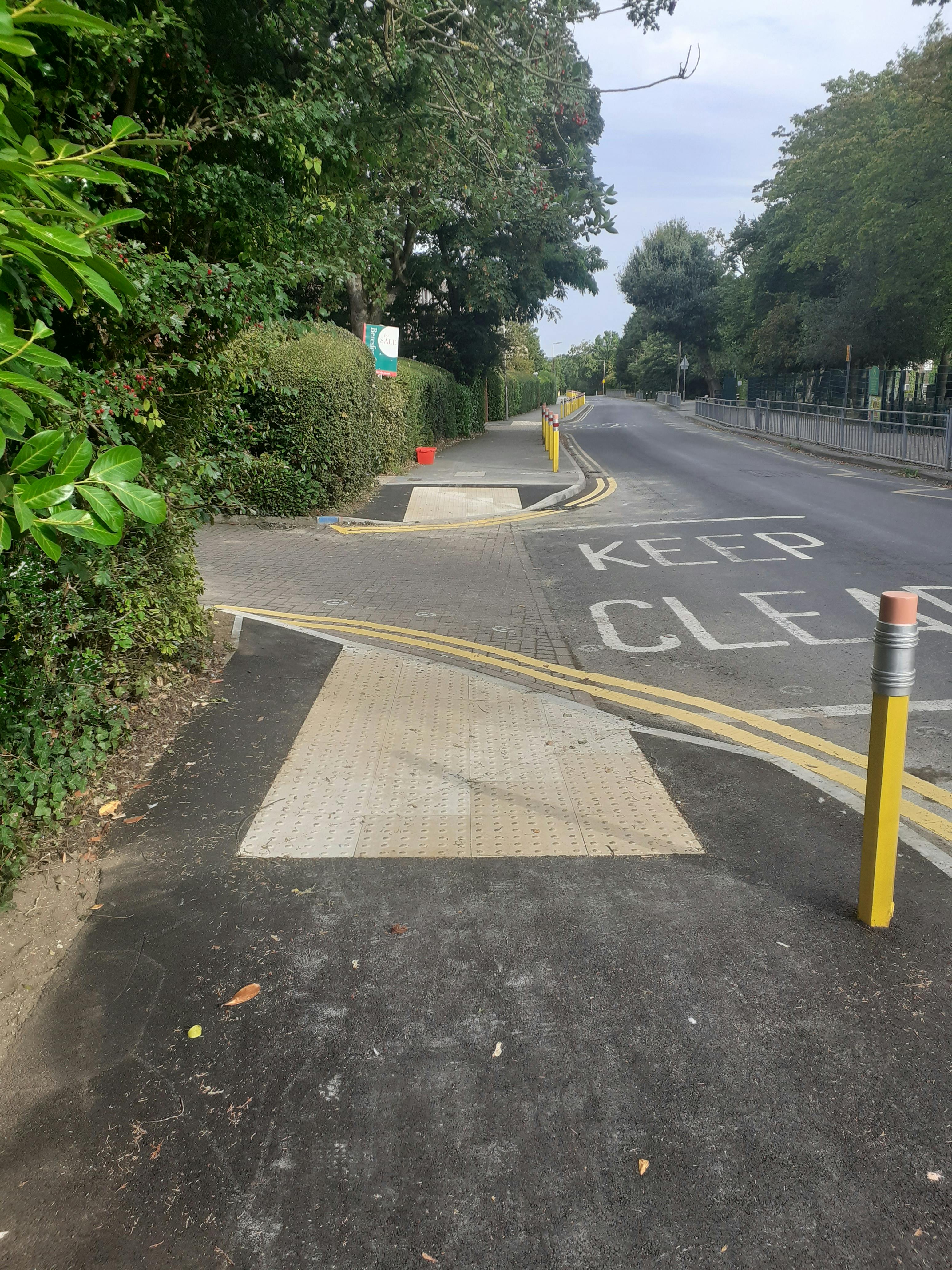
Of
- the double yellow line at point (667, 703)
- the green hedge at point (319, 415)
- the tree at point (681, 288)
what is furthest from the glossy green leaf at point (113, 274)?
the tree at point (681, 288)

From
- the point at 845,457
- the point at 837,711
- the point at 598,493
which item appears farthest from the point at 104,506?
the point at 845,457

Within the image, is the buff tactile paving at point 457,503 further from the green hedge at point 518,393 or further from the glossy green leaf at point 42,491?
the green hedge at point 518,393

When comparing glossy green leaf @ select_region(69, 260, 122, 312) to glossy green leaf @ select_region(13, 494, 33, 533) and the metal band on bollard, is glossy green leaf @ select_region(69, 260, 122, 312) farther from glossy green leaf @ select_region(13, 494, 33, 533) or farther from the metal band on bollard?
the metal band on bollard

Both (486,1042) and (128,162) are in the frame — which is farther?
(486,1042)

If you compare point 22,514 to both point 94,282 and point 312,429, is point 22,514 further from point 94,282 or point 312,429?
point 312,429

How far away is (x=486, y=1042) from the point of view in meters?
2.77

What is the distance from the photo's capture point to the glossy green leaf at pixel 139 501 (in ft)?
6.10

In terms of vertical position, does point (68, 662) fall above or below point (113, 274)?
below

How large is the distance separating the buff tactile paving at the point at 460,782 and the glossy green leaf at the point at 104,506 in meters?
2.33

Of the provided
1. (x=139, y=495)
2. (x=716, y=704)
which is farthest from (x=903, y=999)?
(x=716, y=704)

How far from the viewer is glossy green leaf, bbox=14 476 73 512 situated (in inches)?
69.4

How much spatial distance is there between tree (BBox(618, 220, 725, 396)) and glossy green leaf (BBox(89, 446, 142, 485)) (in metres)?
75.2

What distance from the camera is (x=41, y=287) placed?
3.28m

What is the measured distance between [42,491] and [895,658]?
106 inches
